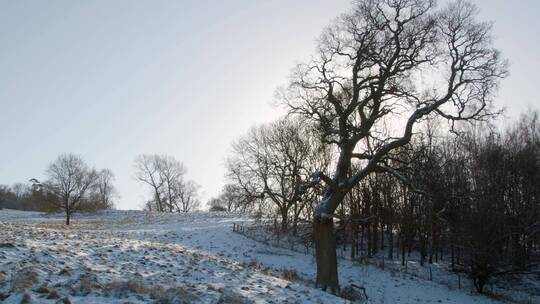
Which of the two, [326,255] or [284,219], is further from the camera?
[284,219]

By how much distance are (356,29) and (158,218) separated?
47.9m

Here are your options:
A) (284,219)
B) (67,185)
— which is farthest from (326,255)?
(67,185)

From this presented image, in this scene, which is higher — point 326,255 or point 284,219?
point 284,219

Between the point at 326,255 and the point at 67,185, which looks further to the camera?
the point at 67,185

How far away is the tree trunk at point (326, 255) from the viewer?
18.3m

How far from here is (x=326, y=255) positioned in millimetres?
18422

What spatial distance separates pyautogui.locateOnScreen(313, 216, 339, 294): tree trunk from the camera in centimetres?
1830

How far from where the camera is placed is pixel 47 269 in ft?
35.6

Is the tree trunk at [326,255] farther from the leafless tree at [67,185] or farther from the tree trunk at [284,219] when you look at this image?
the leafless tree at [67,185]

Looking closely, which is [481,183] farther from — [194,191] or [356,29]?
[194,191]

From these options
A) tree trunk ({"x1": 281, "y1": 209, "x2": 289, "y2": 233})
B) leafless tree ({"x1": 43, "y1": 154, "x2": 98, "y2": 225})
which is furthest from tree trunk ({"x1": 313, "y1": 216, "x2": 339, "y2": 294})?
leafless tree ({"x1": 43, "y1": 154, "x2": 98, "y2": 225})

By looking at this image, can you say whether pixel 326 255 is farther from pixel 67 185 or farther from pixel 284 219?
pixel 67 185

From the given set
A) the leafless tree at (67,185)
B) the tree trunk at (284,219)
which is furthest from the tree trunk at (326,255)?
the leafless tree at (67,185)

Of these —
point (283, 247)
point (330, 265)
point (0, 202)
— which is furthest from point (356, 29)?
point (0, 202)
